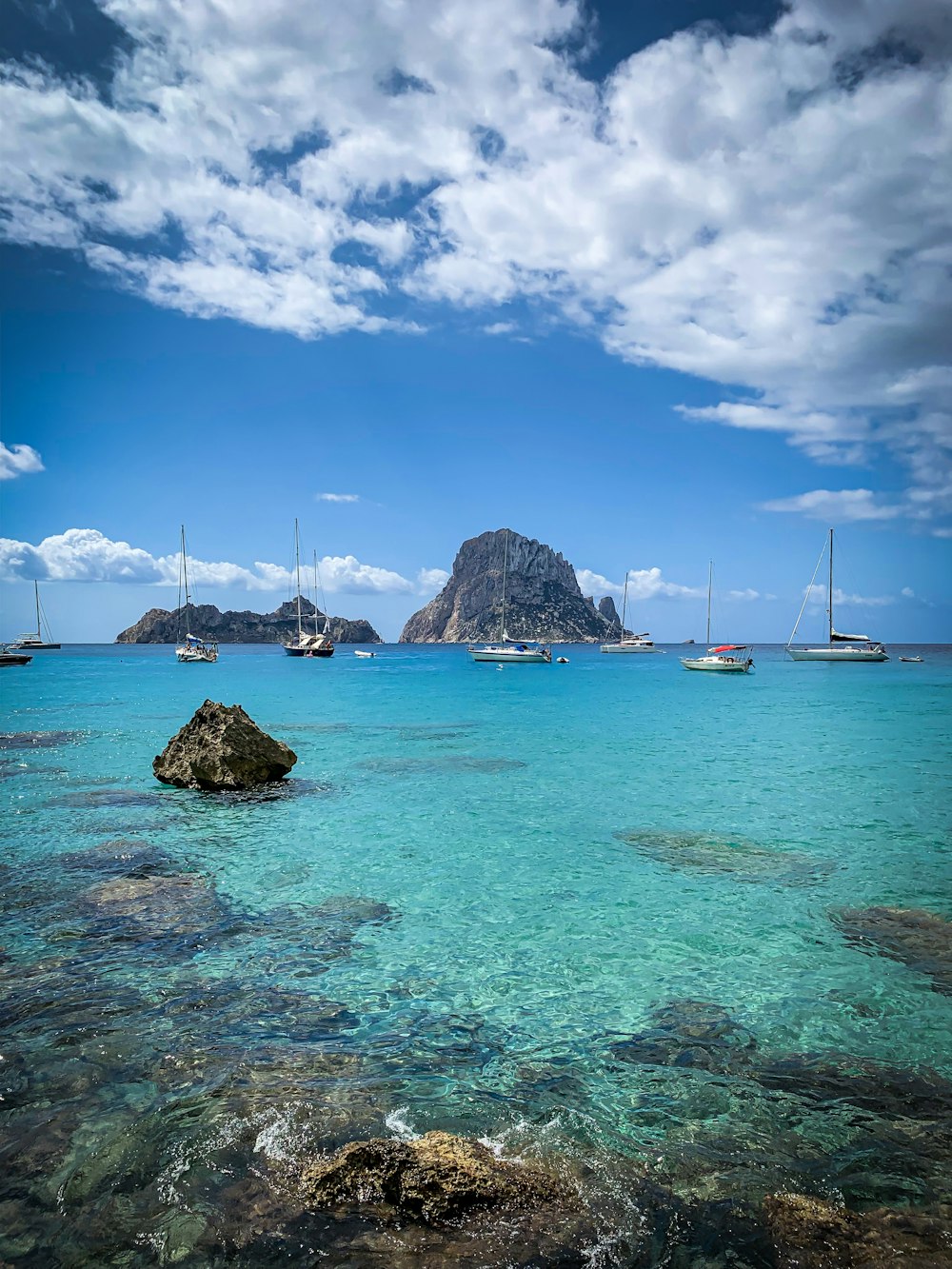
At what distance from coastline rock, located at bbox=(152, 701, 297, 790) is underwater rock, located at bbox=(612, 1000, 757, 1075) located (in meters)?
12.2

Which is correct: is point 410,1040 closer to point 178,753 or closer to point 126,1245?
point 126,1245

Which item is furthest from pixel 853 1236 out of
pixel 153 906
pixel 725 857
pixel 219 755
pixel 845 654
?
pixel 845 654

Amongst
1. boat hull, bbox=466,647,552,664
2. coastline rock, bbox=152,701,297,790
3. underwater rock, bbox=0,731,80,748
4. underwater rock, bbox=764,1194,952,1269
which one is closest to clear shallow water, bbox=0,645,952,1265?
underwater rock, bbox=764,1194,952,1269

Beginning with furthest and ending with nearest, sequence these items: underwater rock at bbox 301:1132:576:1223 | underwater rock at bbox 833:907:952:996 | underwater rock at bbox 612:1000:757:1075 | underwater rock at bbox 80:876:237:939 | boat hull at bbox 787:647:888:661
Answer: boat hull at bbox 787:647:888:661, underwater rock at bbox 80:876:237:939, underwater rock at bbox 833:907:952:996, underwater rock at bbox 612:1000:757:1075, underwater rock at bbox 301:1132:576:1223

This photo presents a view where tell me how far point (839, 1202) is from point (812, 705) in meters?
41.2

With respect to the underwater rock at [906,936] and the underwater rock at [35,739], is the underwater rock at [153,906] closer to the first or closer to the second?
the underwater rock at [906,936]

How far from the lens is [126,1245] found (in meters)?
3.54

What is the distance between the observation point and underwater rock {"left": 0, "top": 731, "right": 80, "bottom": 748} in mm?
23719

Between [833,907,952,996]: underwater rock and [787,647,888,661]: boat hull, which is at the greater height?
[787,647,888,661]: boat hull

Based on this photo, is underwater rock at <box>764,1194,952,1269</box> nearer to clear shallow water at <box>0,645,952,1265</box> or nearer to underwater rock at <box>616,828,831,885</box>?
clear shallow water at <box>0,645,952,1265</box>

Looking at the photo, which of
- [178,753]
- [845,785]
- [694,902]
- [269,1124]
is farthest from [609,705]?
[269,1124]

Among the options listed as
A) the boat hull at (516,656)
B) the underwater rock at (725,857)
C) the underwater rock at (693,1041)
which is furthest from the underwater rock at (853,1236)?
the boat hull at (516,656)

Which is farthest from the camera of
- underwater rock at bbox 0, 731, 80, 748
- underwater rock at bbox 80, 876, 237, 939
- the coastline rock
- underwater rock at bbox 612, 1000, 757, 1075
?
underwater rock at bbox 0, 731, 80, 748

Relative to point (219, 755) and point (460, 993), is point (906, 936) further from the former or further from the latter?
point (219, 755)
